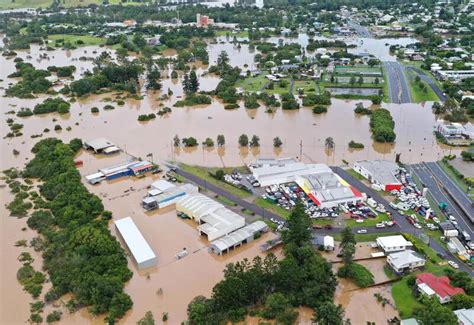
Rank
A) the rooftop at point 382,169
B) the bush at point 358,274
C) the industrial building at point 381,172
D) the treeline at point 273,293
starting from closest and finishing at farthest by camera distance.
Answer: the treeline at point 273,293 < the bush at point 358,274 < the industrial building at point 381,172 < the rooftop at point 382,169

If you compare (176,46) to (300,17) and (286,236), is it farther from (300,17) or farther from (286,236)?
(286,236)

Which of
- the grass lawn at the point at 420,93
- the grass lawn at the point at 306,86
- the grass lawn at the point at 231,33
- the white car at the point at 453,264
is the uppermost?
the grass lawn at the point at 231,33

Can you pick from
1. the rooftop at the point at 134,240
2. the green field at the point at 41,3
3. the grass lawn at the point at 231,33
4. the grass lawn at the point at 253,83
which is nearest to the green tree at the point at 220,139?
the rooftop at the point at 134,240

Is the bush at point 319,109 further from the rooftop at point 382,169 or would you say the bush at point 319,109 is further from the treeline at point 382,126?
the rooftop at point 382,169

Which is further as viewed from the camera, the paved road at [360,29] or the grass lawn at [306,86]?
the paved road at [360,29]

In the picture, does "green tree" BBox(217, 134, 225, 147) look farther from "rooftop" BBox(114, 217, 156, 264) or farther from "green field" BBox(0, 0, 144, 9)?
"green field" BBox(0, 0, 144, 9)

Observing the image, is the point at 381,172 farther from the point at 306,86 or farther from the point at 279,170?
the point at 306,86
